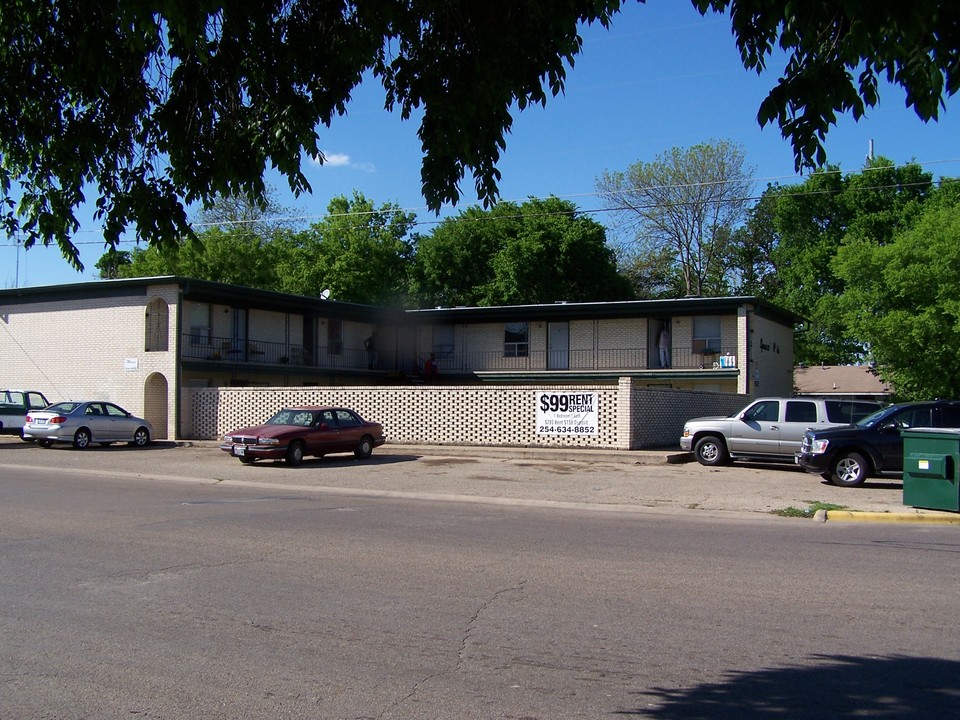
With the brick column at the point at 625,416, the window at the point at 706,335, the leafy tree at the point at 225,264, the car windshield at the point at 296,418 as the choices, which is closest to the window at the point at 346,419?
the car windshield at the point at 296,418

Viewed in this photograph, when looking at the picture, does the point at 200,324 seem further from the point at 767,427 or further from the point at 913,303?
the point at 913,303

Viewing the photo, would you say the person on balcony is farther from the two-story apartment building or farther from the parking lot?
the parking lot

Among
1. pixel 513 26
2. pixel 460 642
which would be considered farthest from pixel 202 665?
pixel 513 26

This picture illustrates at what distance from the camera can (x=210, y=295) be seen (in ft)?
115

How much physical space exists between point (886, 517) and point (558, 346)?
92.0 ft

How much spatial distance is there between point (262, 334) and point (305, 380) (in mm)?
3623

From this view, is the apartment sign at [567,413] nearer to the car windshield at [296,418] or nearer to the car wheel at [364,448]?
the car wheel at [364,448]

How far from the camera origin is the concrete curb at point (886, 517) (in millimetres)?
13664

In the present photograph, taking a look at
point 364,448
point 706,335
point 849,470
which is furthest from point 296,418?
point 706,335

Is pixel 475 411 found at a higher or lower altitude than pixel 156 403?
lower

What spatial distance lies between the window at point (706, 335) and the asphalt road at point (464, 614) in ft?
80.5

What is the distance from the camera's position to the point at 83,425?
1085 inches

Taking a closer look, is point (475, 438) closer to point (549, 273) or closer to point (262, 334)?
point (262, 334)

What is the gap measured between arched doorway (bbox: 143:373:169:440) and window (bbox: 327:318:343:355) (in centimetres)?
973
